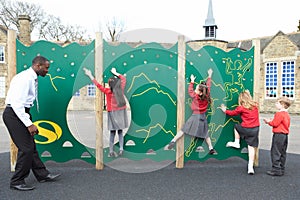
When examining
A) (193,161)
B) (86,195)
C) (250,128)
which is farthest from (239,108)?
(86,195)

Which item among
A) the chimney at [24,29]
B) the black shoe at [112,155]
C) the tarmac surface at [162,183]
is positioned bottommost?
the tarmac surface at [162,183]

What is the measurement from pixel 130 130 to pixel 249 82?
99.7 inches

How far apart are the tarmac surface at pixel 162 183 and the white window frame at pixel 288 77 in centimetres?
1946

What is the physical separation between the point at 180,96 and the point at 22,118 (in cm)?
281

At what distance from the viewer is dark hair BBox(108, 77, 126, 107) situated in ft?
17.4

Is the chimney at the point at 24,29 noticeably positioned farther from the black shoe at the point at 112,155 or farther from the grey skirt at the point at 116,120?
the black shoe at the point at 112,155

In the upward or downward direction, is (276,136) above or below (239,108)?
below

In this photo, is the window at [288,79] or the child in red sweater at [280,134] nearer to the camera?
the child in red sweater at [280,134]

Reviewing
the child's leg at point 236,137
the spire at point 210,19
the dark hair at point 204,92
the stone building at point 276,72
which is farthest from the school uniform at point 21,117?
the spire at point 210,19

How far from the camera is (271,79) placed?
24.3m

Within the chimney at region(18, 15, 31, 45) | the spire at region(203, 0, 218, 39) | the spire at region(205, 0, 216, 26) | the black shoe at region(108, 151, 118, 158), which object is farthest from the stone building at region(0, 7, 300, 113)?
the black shoe at region(108, 151, 118, 158)

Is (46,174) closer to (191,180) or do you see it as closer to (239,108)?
(191,180)

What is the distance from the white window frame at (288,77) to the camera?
23.2 m

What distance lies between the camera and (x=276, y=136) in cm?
495
